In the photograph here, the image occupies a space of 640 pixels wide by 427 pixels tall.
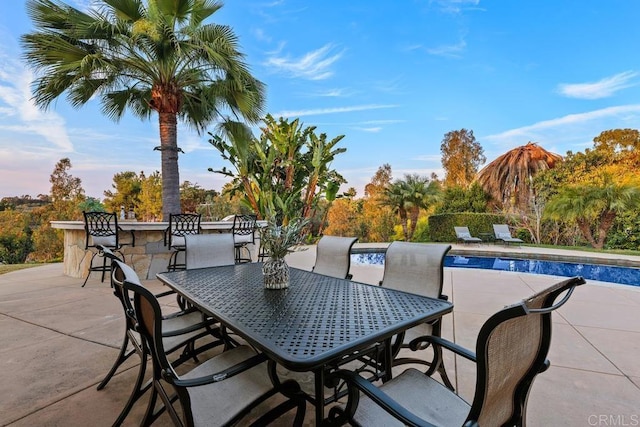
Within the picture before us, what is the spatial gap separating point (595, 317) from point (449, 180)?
21069mm

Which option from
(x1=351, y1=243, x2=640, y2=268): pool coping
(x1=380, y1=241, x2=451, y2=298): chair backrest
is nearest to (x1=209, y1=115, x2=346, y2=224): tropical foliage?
(x1=351, y1=243, x2=640, y2=268): pool coping

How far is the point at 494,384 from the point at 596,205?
12.0 metres

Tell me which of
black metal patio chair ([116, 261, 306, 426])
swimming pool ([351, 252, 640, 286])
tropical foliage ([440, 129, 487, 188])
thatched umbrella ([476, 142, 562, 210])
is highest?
tropical foliage ([440, 129, 487, 188])

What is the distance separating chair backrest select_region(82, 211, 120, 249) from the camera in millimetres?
4535

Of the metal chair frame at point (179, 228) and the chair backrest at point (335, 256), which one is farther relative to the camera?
the metal chair frame at point (179, 228)

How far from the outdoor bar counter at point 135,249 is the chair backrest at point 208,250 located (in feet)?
6.34

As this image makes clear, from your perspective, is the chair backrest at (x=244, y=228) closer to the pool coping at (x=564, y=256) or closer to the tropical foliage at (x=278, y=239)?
the pool coping at (x=564, y=256)

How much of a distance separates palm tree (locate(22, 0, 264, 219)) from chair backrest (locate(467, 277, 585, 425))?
5.29 meters

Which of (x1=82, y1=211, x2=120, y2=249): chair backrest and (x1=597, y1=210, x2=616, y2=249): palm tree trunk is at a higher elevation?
(x1=82, y1=211, x2=120, y2=249): chair backrest

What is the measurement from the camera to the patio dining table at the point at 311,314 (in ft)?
3.68

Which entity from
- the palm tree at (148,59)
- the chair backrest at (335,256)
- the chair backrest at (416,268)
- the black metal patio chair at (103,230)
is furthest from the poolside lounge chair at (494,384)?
the palm tree at (148,59)

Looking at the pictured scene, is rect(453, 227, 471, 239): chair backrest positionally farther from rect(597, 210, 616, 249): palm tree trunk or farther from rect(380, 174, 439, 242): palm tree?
rect(597, 210, 616, 249): palm tree trunk

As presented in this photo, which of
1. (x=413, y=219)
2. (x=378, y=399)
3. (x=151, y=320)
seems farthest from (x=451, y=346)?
(x=413, y=219)

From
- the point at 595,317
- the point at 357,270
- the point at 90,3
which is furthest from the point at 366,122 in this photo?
the point at 595,317
